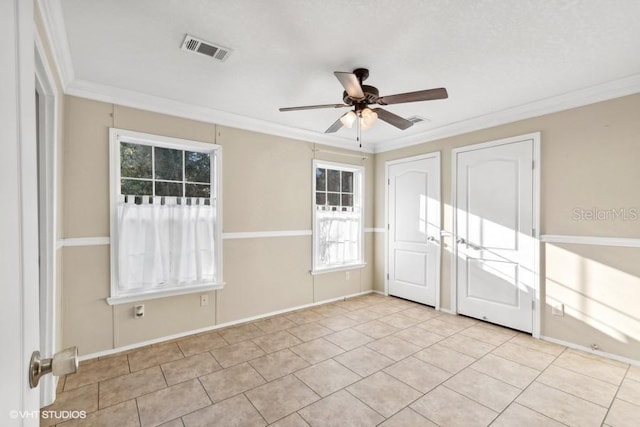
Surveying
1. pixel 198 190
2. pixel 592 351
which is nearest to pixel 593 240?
pixel 592 351

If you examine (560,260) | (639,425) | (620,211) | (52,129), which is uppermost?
(52,129)

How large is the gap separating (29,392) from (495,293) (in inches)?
162

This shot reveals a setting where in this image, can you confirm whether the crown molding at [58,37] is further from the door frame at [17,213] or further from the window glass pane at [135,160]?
the door frame at [17,213]

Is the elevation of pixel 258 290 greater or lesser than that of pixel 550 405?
greater

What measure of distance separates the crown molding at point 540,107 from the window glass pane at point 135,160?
3490 mm

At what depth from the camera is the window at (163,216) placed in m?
3.01

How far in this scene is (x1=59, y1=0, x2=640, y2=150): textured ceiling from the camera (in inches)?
72.6

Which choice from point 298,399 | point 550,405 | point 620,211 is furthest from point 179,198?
point 620,211

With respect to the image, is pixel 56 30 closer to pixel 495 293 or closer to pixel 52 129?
pixel 52 129

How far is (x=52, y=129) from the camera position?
226 cm

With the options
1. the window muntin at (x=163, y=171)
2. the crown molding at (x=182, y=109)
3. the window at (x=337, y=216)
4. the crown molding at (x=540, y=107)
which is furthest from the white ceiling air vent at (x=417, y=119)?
the window muntin at (x=163, y=171)

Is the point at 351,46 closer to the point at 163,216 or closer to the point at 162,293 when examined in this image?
the point at 163,216

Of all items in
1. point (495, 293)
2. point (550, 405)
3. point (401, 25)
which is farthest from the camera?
point (495, 293)

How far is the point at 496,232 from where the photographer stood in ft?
12.0
